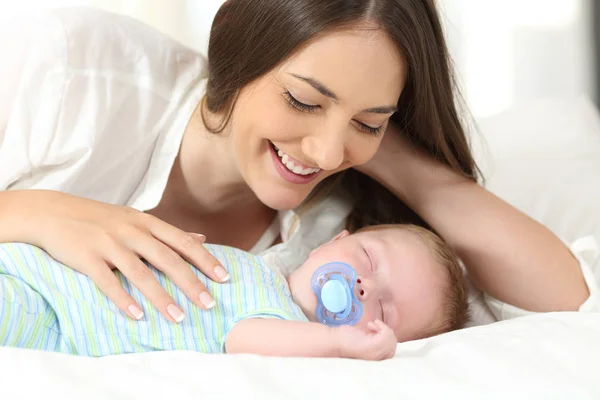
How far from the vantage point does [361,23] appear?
1505 millimetres

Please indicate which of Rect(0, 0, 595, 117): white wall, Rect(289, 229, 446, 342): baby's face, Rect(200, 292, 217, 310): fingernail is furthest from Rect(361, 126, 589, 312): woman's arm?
Rect(0, 0, 595, 117): white wall

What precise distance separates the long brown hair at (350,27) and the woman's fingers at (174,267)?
44 centimetres

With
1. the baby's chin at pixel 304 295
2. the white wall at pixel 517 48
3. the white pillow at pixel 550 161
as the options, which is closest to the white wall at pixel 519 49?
the white wall at pixel 517 48

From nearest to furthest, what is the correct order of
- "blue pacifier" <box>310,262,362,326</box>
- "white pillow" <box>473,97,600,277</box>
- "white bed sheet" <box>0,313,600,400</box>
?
"white bed sheet" <box>0,313,600,400</box> < "blue pacifier" <box>310,262,362,326</box> < "white pillow" <box>473,97,600,277</box>

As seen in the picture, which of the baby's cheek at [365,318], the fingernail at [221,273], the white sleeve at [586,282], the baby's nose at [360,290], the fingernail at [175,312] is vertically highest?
the fingernail at [221,273]

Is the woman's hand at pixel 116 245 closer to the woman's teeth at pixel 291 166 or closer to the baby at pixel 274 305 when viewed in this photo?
the baby at pixel 274 305

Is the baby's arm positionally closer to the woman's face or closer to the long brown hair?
the woman's face

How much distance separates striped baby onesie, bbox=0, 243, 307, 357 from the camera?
1228 millimetres

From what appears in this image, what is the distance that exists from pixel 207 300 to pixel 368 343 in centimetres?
29

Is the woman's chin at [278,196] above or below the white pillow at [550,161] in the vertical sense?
above

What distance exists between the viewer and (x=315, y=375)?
100 cm

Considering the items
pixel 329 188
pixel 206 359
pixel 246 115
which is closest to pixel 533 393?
pixel 206 359

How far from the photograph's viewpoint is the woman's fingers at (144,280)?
129cm

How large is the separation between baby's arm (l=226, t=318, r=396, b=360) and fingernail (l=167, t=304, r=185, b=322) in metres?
0.13
